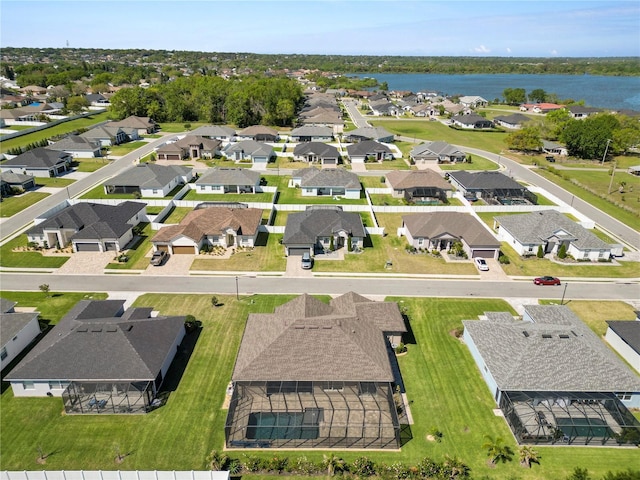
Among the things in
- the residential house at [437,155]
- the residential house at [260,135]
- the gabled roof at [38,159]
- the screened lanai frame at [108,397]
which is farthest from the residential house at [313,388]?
the residential house at [260,135]

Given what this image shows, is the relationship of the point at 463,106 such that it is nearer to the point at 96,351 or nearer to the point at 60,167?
the point at 60,167

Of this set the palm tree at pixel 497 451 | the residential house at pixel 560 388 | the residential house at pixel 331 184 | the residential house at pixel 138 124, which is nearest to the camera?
the palm tree at pixel 497 451

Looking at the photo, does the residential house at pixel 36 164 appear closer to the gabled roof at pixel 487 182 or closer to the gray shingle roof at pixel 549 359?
the gabled roof at pixel 487 182

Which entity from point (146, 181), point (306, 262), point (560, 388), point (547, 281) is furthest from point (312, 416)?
point (146, 181)

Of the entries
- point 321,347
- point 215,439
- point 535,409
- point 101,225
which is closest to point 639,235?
point 535,409

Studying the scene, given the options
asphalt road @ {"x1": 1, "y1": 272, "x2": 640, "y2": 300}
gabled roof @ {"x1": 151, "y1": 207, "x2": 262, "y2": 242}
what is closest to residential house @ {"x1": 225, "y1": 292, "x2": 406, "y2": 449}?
asphalt road @ {"x1": 1, "y1": 272, "x2": 640, "y2": 300}

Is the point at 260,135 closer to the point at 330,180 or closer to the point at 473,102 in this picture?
the point at 330,180
